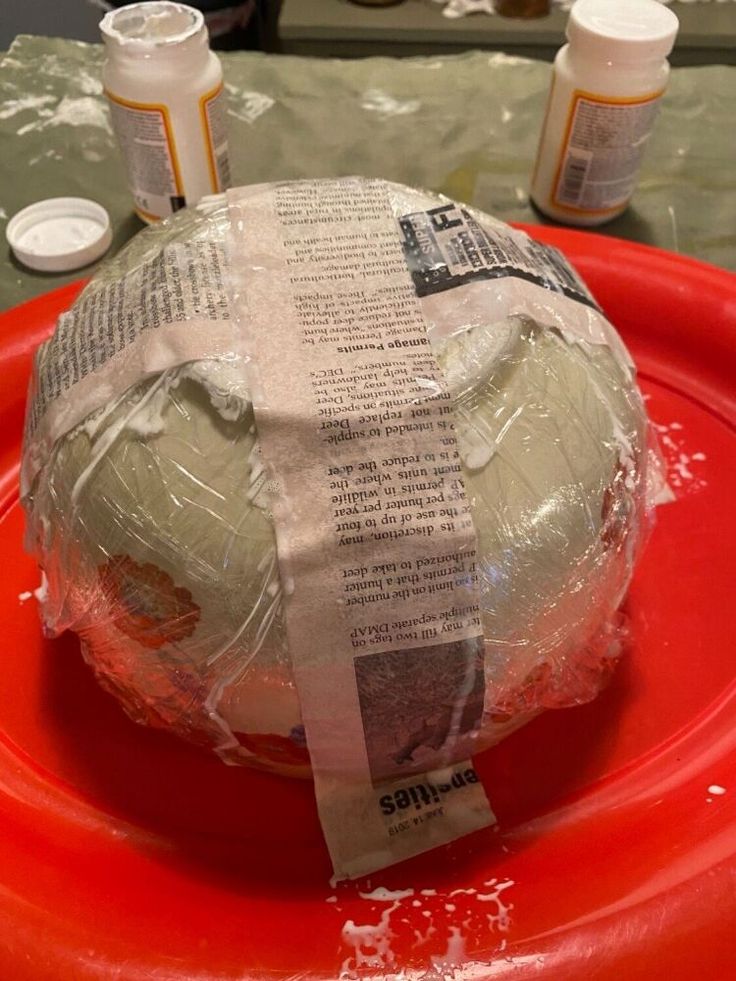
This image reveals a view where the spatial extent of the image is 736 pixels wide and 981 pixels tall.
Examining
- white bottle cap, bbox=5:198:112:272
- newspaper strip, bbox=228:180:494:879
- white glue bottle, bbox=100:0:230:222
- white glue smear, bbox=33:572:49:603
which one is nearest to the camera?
newspaper strip, bbox=228:180:494:879

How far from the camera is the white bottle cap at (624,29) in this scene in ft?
2.71

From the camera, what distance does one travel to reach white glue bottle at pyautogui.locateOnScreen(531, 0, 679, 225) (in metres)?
0.84

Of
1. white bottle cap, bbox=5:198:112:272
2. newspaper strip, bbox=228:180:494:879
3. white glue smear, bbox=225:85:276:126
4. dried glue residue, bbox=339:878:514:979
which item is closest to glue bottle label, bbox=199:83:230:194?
white bottle cap, bbox=5:198:112:272

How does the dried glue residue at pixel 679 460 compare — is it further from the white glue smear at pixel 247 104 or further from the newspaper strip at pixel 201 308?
the white glue smear at pixel 247 104

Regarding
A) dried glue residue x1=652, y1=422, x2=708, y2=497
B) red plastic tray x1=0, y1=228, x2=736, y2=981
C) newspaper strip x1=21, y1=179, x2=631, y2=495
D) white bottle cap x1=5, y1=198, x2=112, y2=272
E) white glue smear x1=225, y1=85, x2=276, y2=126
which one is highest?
newspaper strip x1=21, y1=179, x2=631, y2=495

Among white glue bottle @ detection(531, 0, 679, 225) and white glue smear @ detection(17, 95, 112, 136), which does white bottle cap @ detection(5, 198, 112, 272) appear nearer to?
white glue smear @ detection(17, 95, 112, 136)

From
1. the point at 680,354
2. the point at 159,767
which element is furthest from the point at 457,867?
the point at 680,354

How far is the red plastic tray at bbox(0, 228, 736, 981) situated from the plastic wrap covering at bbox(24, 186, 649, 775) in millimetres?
64

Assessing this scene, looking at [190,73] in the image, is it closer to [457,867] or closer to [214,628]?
[214,628]

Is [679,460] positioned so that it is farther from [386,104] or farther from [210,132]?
[386,104]

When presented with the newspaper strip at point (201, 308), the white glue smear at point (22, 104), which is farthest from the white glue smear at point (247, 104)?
the newspaper strip at point (201, 308)

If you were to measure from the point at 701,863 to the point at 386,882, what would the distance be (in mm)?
183

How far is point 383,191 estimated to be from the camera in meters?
0.56

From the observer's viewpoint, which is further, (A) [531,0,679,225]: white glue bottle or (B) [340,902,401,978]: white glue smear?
(A) [531,0,679,225]: white glue bottle
